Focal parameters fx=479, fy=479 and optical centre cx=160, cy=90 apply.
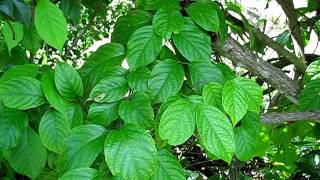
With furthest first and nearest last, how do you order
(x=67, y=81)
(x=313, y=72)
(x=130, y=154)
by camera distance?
(x=313, y=72)
(x=67, y=81)
(x=130, y=154)

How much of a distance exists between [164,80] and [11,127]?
0.27 metres

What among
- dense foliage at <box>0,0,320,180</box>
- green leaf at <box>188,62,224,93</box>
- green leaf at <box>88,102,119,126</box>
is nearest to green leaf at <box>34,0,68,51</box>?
dense foliage at <box>0,0,320,180</box>

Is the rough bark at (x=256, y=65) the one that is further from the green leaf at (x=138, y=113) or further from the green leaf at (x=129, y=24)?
the green leaf at (x=138, y=113)

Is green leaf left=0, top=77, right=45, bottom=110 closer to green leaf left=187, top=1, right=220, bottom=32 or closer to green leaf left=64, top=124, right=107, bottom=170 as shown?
green leaf left=64, top=124, right=107, bottom=170

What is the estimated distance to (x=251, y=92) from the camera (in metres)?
0.73

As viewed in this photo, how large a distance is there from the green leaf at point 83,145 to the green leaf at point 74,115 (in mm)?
48

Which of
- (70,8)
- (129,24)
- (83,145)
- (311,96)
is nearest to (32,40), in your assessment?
(70,8)

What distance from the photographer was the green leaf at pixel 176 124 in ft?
2.18

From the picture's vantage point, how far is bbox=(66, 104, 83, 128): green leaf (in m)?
0.76

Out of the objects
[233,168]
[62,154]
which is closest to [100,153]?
[62,154]

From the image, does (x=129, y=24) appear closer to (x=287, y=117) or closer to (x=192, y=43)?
(x=192, y=43)

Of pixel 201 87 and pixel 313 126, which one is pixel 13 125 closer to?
pixel 201 87

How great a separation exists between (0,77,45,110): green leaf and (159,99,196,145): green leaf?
0.21m

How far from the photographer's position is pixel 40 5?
2.41ft
